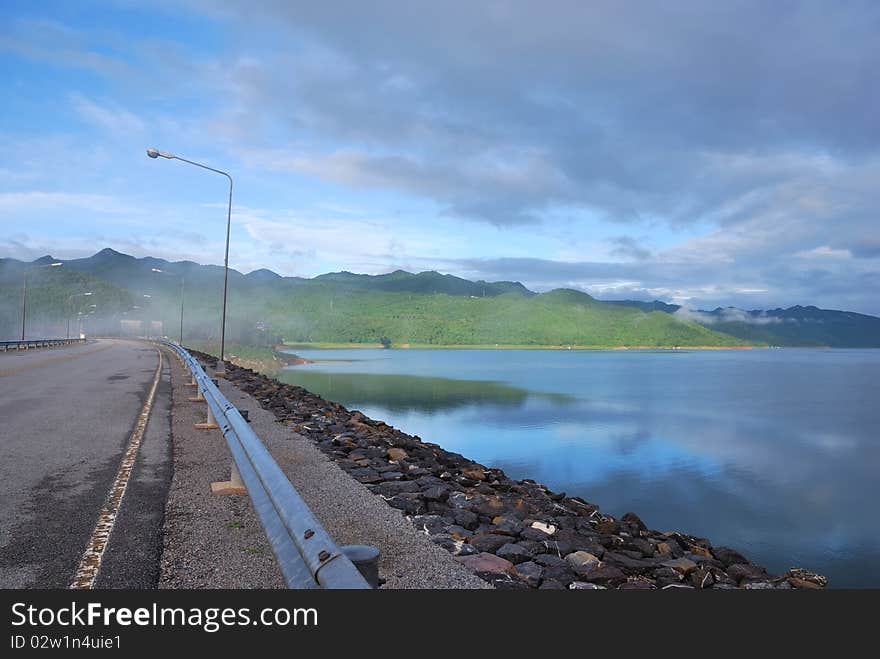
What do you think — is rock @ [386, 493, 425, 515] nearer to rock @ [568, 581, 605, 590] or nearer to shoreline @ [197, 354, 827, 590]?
shoreline @ [197, 354, 827, 590]

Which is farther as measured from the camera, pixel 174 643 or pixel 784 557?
pixel 784 557

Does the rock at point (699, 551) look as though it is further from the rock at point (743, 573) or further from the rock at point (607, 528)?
the rock at point (607, 528)

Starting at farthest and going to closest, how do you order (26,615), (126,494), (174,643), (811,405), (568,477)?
(811,405), (568,477), (126,494), (26,615), (174,643)

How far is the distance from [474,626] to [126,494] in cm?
472

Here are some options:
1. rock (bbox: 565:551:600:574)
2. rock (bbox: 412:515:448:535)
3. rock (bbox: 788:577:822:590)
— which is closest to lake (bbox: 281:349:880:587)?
rock (bbox: 788:577:822:590)

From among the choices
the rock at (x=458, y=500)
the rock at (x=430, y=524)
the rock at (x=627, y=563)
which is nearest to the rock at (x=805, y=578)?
the rock at (x=627, y=563)

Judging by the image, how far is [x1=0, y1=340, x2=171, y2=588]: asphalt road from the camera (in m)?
4.24

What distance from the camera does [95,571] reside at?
4121 mm

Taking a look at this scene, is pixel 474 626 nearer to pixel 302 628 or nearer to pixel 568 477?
pixel 302 628

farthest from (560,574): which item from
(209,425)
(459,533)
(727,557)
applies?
(209,425)

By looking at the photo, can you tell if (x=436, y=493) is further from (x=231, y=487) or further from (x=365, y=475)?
(x=231, y=487)

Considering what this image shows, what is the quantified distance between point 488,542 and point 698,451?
25996 mm

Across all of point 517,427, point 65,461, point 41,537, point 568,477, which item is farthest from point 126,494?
point 517,427

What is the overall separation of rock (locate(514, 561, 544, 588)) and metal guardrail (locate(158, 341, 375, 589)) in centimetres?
249
